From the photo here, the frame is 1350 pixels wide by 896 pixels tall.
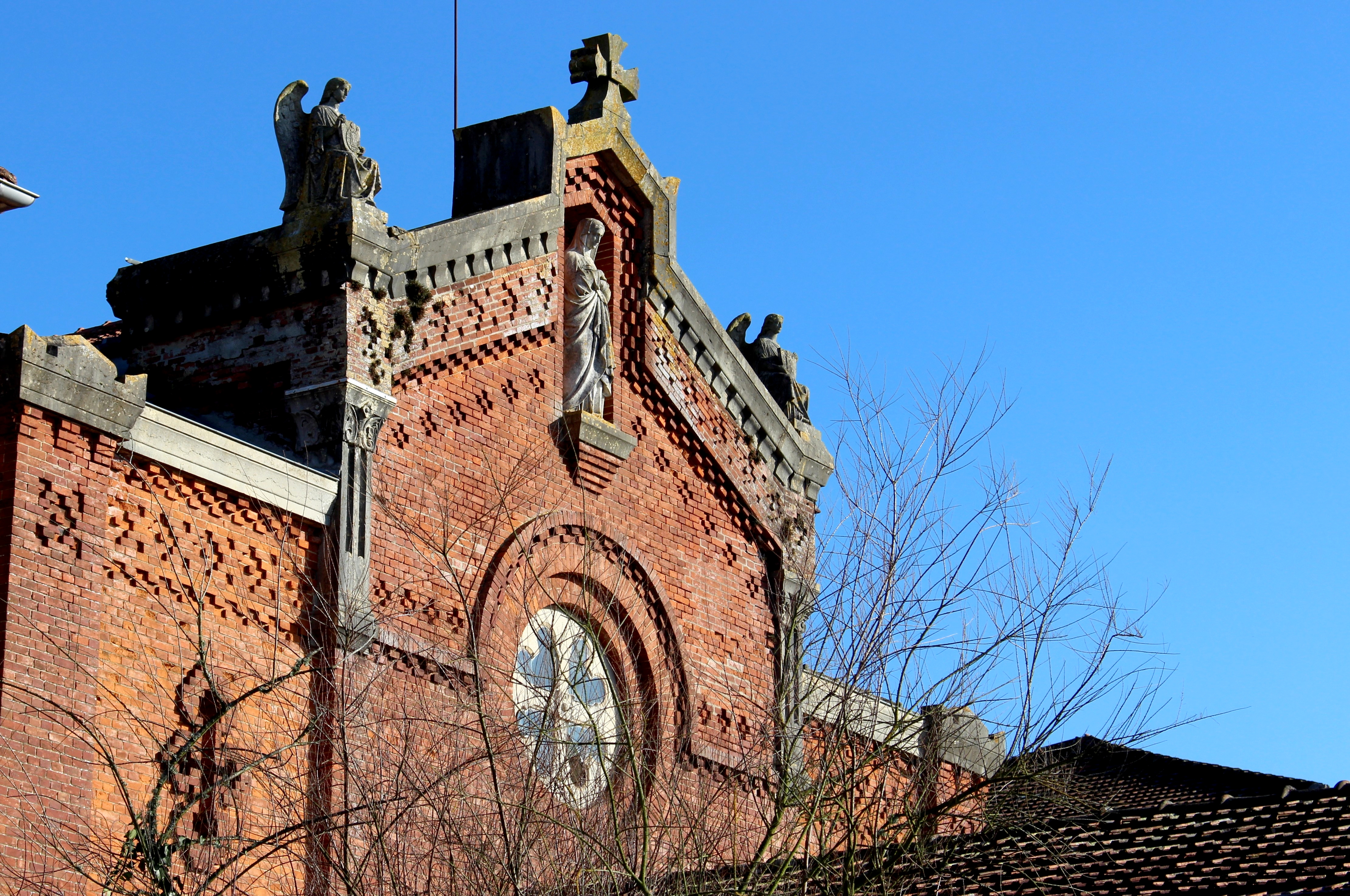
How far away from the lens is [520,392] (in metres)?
20.2

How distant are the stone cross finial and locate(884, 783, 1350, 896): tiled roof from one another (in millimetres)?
8938

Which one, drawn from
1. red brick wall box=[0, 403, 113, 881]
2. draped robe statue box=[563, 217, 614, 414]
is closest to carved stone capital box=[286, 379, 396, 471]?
red brick wall box=[0, 403, 113, 881]

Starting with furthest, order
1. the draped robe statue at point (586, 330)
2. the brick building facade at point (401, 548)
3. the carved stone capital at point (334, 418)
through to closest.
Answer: the draped robe statue at point (586, 330)
the carved stone capital at point (334, 418)
the brick building facade at point (401, 548)

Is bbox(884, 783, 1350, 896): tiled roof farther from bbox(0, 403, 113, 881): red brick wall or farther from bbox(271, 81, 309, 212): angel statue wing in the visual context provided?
bbox(271, 81, 309, 212): angel statue wing

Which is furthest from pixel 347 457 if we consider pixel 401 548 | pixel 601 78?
pixel 601 78

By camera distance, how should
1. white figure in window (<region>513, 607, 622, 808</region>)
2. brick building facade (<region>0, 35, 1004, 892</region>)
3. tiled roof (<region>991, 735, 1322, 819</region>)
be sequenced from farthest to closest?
tiled roof (<region>991, 735, 1322, 819</region>) < brick building facade (<region>0, 35, 1004, 892</region>) < white figure in window (<region>513, 607, 622, 808</region>)

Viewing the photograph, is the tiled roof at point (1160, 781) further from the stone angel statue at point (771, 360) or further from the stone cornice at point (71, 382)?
the stone cornice at point (71, 382)

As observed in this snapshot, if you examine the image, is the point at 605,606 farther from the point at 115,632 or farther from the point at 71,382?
the point at 71,382

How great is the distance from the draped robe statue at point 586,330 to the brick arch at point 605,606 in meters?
1.23

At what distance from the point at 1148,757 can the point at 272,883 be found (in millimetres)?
21473

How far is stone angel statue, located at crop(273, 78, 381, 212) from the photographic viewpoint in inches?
736

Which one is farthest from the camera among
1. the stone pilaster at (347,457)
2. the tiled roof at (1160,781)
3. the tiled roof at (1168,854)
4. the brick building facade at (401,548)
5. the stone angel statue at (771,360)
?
the tiled roof at (1160,781)

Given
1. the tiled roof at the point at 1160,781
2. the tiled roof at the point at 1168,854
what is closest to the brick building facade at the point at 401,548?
the tiled roof at the point at 1168,854

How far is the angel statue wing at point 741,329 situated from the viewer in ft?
78.9
